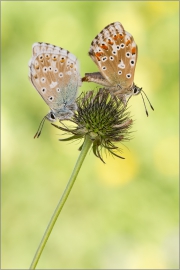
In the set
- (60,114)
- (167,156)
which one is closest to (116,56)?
(60,114)

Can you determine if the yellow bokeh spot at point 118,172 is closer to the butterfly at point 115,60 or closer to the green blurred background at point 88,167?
the green blurred background at point 88,167

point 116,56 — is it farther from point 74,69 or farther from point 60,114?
point 60,114

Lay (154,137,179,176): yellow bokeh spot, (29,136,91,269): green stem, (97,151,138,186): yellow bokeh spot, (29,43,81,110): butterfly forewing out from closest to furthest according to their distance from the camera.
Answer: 1. (29,136,91,269): green stem
2. (29,43,81,110): butterfly forewing
3. (97,151,138,186): yellow bokeh spot
4. (154,137,179,176): yellow bokeh spot

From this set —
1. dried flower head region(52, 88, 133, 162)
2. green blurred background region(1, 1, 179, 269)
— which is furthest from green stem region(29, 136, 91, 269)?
green blurred background region(1, 1, 179, 269)

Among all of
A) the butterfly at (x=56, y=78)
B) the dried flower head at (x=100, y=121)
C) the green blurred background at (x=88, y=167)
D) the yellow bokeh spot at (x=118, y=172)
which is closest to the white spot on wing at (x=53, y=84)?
the butterfly at (x=56, y=78)

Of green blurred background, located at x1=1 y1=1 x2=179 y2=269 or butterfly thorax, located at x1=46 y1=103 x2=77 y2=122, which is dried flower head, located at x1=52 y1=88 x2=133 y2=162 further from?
green blurred background, located at x1=1 y1=1 x2=179 y2=269

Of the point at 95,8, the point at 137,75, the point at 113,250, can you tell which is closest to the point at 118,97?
the point at 113,250

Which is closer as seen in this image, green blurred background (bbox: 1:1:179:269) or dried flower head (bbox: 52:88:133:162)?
dried flower head (bbox: 52:88:133:162)
